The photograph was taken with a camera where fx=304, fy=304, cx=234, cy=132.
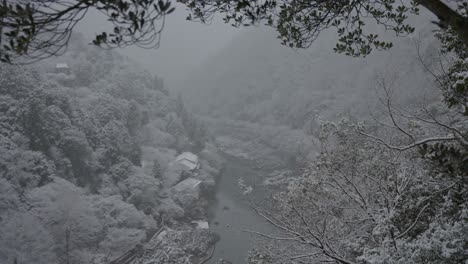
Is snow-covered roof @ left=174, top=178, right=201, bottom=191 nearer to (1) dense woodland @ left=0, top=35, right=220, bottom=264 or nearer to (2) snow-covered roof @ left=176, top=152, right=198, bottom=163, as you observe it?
(1) dense woodland @ left=0, top=35, right=220, bottom=264

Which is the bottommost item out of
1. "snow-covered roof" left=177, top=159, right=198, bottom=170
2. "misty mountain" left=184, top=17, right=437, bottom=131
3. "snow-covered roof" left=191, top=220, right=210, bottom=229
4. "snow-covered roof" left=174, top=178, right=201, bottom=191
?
"snow-covered roof" left=191, top=220, right=210, bottom=229

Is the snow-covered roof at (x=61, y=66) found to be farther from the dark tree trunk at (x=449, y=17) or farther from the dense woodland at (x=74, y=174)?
the dark tree trunk at (x=449, y=17)

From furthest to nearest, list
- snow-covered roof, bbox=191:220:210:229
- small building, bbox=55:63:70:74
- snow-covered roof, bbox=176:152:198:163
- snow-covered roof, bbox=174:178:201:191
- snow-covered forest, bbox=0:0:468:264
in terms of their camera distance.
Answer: small building, bbox=55:63:70:74 → snow-covered roof, bbox=176:152:198:163 → snow-covered roof, bbox=174:178:201:191 → snow-covered roof, bbox=191:220:210:229 → snow-covered forest, bbox=0:0:468:264

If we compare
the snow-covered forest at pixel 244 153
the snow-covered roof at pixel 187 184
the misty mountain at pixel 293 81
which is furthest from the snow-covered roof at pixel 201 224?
the misty mountain at pixel 293 81

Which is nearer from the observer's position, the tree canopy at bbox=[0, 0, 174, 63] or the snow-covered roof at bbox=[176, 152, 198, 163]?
the tree canopy at bbox=[0, 0, 174, 63]

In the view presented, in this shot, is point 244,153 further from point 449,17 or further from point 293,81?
point 449,17

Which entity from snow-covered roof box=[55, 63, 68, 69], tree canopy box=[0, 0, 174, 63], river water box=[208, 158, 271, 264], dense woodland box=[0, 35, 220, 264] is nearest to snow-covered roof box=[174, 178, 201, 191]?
dense woodland box=[0, 35, 220, 264]

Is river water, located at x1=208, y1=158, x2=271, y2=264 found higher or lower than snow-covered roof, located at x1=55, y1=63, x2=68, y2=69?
lower

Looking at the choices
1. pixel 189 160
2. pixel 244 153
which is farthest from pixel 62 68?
pixel 244 153
